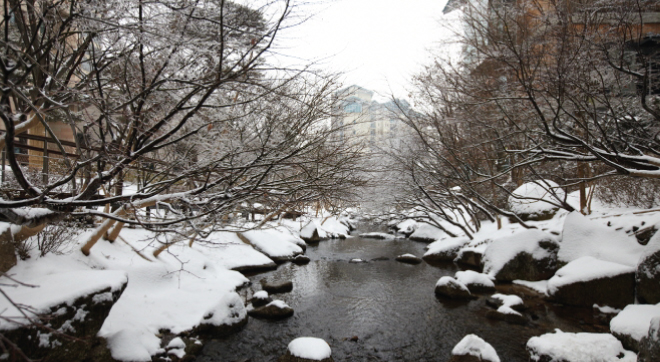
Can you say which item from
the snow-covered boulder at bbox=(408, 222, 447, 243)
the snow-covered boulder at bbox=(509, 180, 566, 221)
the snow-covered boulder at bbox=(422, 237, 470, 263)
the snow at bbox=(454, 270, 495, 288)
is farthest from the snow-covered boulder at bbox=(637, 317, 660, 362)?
the snow-covered boulder at bbox=(408, 222, 447, 243)

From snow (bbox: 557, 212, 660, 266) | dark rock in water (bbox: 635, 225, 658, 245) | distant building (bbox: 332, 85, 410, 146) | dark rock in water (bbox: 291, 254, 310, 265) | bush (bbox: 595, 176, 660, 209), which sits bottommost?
dark rock in water (bbox: 291, 254, 310, 265)

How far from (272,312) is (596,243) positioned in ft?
28.3

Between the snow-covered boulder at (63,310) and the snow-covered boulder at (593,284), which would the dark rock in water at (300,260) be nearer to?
the snow-covered boulder at (593,284)

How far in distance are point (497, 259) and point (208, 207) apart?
9866 mm

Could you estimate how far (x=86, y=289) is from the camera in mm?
4922

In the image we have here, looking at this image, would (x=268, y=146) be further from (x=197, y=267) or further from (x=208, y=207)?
(x=197, y=267)

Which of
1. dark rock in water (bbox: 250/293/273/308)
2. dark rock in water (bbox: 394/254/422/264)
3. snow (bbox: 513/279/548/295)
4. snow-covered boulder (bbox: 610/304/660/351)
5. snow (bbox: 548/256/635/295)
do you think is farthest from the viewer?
dark rock in water (bbox: 394/254/422/264)

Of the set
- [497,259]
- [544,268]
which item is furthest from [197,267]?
[544,268]

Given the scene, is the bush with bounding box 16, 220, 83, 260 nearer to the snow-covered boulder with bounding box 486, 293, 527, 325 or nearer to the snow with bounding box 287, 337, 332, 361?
the snow with bounding box 287, 337, 332, 361

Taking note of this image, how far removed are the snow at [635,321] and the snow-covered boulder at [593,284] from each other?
1.61 meters

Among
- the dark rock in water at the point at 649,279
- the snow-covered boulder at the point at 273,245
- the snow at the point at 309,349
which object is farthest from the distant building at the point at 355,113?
the snow-covered boulder at the point at 273,245

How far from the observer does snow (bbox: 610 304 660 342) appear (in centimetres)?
529

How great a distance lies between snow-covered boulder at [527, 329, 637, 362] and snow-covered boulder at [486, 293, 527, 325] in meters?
2.00

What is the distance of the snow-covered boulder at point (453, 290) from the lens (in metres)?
9.13
